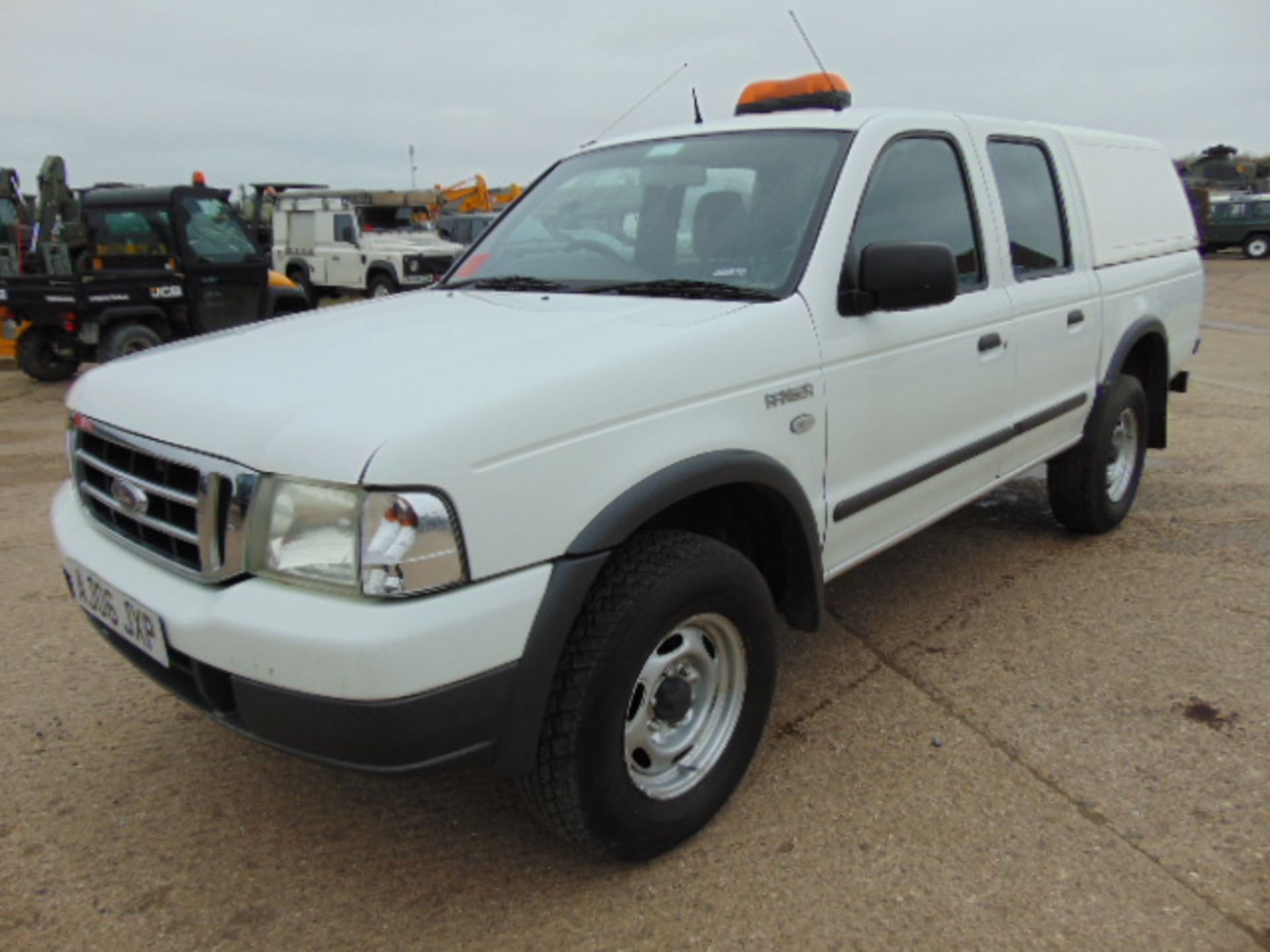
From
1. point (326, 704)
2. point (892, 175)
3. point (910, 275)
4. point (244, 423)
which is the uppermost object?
point (892, 175)

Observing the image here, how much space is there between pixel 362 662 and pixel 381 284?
17.4 metres

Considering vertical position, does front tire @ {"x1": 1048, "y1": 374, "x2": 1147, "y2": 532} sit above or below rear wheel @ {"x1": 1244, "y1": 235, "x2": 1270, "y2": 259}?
below

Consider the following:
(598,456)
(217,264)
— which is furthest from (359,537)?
(217,264)

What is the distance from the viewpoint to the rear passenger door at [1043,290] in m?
3.61

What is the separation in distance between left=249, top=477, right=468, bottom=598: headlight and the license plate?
0.39 metres

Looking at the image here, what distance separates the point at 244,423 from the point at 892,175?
7.13 feet

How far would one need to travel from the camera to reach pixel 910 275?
8.54 feet

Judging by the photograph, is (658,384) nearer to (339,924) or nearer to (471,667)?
(471,667)

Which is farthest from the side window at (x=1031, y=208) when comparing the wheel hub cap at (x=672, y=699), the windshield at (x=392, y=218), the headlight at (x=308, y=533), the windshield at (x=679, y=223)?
the windshield at (x=392, y=218)

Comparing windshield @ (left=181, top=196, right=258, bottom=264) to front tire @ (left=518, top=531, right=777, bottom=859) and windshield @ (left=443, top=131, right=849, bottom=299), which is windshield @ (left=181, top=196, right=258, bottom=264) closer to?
windshield @ (left=443, top=131, right=849, bottom=299)

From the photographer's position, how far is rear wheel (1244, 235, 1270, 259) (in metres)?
26.9

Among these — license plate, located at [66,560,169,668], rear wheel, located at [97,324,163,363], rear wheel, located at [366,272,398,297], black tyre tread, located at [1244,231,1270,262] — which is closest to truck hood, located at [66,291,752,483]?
Answer: license plate, located at [66,560,169,668]

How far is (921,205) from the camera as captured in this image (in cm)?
323

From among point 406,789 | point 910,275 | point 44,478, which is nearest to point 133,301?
point 44,478
